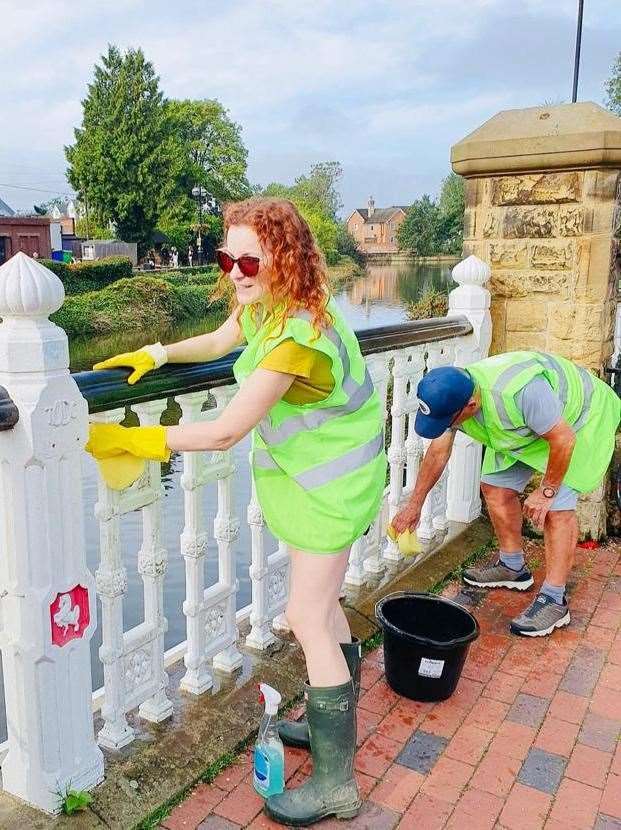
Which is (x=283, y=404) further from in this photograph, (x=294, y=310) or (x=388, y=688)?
(x=388, y=688)

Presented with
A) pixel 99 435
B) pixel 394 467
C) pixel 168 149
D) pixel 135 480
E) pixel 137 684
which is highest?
pixel 168 149

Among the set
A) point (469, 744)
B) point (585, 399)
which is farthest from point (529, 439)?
point (469, 744)

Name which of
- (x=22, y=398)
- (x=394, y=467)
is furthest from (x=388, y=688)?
(x=22, y=398)

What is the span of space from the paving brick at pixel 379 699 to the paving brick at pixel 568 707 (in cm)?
52

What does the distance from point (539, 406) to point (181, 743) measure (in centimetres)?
167

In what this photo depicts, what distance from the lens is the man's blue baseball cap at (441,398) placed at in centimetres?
266

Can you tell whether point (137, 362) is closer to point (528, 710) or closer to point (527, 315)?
point (528, 710)

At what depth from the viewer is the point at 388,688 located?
259 cm

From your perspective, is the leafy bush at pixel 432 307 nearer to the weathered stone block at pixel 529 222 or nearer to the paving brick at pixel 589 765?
the weathered stone block at pixel 529 222

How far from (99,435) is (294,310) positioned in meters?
0.56

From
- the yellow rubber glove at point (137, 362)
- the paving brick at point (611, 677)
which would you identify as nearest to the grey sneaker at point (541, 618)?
the paving brick at point (611, 677)

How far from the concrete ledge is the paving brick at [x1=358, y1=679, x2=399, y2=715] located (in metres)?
0.23

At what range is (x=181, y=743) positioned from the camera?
84.4 inches

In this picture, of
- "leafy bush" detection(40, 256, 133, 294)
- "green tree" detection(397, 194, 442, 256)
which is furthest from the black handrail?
"green tree" detection(397, 194, 442, 256)
